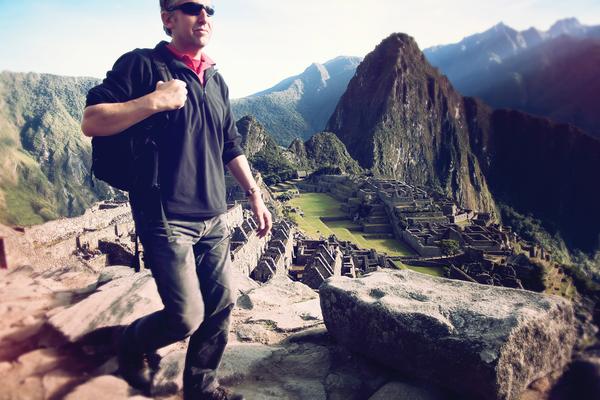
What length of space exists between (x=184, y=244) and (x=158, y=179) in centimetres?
46

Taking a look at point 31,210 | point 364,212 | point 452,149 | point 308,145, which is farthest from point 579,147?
point 31,210

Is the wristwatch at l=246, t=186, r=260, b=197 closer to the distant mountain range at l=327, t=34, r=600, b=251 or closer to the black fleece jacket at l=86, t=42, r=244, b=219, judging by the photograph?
the black fleece jacket at l=86, t=42, r=244, b=219

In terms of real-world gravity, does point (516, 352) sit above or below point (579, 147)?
above

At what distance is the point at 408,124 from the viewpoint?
175 m

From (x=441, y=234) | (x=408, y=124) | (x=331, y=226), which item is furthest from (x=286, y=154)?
(x=408, y=124)

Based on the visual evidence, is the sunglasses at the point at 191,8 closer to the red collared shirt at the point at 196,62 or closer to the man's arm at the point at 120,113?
the red collared shirt at the point at 196,62

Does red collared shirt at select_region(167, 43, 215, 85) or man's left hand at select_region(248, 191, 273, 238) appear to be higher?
red collared shirt at select_region(167, 43, 215, 85)

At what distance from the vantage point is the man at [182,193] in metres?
2.65

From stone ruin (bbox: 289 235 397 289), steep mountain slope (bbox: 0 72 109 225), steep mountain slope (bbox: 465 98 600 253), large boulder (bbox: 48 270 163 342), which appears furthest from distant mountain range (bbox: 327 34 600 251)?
large boulder (bbox: 48 270 163 342)

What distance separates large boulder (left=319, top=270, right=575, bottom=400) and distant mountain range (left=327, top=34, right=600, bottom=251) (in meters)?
146

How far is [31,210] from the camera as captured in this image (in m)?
86.2

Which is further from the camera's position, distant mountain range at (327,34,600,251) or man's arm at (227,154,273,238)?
distant mountain range at (327,34,600,251)

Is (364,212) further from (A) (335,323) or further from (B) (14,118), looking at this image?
(B) (14,118)

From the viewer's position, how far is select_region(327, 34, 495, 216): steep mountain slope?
16212cm
